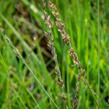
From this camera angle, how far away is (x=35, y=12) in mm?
1863

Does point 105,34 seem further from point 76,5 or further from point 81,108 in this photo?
point 81,108

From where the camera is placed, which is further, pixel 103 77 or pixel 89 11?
pixel 89 11

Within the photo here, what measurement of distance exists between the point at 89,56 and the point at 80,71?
742mm

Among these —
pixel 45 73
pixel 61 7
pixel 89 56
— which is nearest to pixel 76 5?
pixel 61 7

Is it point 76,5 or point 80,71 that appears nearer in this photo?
point 80,71

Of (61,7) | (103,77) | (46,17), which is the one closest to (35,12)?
(61,7)

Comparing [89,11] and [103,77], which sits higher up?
[89,11]

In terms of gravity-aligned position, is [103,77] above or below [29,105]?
below

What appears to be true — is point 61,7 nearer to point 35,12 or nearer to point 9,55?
point 35,12

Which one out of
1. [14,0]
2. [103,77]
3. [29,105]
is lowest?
[103,77]

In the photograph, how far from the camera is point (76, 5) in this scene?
6.41 feet

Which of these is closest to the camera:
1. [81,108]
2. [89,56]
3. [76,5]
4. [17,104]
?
[81,108]

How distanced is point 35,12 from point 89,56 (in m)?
0.37

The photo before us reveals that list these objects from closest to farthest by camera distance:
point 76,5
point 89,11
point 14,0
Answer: point 89,11, point 76,5, point 14,0
